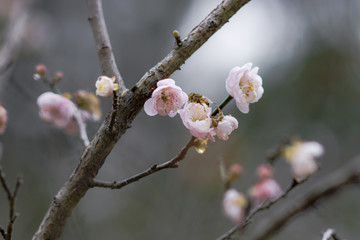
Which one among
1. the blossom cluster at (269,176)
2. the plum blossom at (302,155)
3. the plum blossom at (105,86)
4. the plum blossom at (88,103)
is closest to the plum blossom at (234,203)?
the blossom cluster at (269,176)

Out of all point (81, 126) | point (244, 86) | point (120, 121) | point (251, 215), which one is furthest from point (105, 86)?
point (251, 215)

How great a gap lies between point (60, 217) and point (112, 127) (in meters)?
0.27

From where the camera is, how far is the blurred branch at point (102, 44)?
0.97m

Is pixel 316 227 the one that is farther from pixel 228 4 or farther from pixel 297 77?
pixel 228 4

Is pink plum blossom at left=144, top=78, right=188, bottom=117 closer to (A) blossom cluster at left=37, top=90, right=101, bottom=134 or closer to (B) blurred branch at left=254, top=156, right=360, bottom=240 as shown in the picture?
(B) blurred branch at left=254, top=156, right=360, bottom=240

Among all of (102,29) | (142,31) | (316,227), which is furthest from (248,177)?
(102,29)

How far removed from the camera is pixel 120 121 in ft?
2.65

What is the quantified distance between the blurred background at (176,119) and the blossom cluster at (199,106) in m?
1.56

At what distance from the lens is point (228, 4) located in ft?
2.80

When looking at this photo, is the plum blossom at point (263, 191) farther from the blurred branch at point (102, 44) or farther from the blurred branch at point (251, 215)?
the blurred branch at point (102, 44)

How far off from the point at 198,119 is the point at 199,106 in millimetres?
32

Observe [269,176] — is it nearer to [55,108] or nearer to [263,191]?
[263,191]

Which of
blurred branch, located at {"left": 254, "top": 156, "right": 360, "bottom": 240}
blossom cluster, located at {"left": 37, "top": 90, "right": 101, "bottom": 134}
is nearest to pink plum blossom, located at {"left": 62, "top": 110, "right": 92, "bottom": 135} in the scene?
blossom cluster, located at {"left": 37, "top": 90, "right": 101, "bottom": 134}

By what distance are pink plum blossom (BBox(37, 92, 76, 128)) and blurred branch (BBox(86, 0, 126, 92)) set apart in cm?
35
